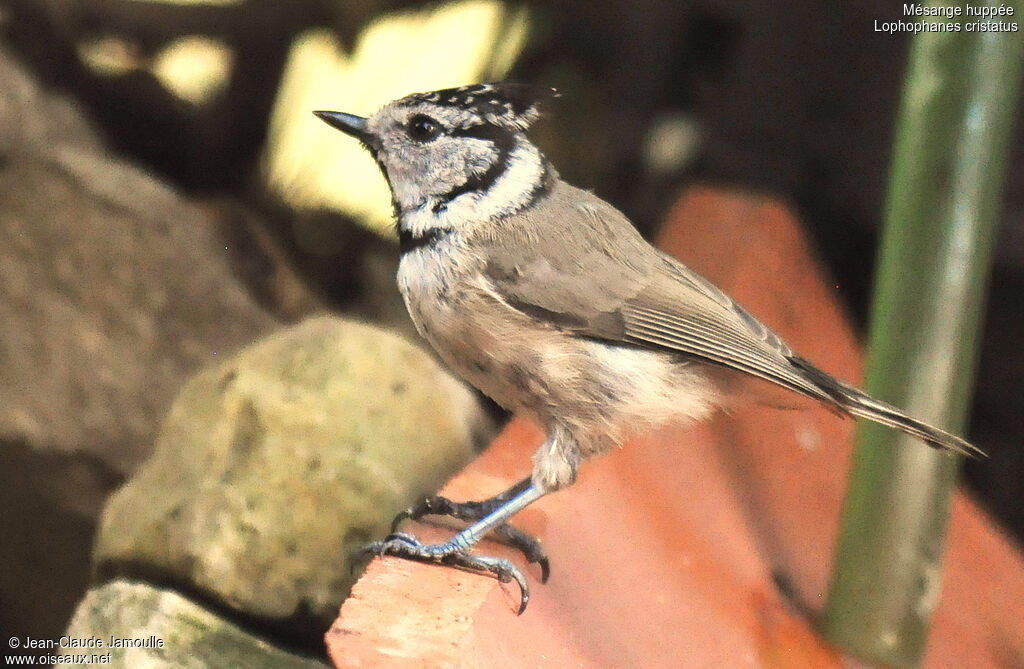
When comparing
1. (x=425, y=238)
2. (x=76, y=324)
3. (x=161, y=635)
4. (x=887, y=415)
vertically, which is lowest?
(x=161, y=635)

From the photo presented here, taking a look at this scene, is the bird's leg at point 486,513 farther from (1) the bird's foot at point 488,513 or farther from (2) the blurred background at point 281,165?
(2) the blurred background at point 281,165

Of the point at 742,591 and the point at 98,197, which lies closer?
the point at 742,591

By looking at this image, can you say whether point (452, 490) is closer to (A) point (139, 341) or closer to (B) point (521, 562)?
(B) point (521, 562)

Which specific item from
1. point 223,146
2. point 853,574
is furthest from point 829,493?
point 223,146

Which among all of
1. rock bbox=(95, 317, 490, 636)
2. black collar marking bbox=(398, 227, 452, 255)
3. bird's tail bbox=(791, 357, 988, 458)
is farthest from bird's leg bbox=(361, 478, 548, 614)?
bird's tail bbox=(791, 357, 988, 458)

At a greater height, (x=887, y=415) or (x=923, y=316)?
(x=923, y=316)

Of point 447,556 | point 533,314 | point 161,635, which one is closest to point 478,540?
point 447,556

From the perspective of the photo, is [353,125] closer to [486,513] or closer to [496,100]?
[496,100]
